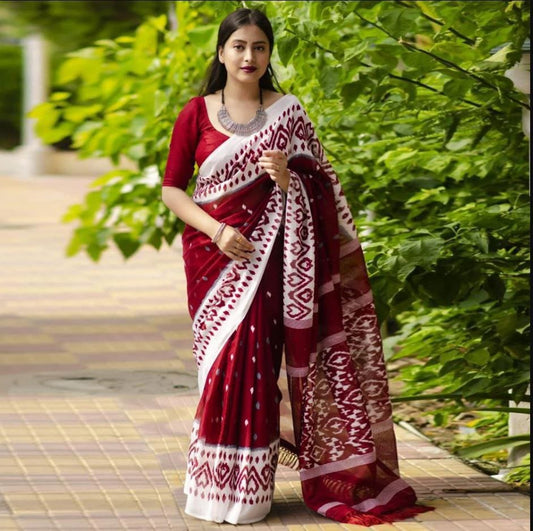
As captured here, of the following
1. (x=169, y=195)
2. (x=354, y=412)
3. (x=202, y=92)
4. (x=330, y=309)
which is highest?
(x=202, y=92)

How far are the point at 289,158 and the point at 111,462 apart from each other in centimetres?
162

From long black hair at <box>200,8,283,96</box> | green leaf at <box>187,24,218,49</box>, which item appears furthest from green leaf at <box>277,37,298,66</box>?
green leaf at <box>187,24,218,49</box>

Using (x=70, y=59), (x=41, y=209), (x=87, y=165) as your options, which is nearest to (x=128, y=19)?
(x=41, y=209)

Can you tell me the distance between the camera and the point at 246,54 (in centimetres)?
474

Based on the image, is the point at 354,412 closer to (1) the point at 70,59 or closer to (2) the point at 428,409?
(2) the point at 428,409

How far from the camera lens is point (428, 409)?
7.32m

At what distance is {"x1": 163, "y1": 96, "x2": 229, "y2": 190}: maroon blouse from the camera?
4793 millimetres

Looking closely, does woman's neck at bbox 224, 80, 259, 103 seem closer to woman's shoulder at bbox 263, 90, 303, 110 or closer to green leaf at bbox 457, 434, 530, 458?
woman's shoulder at bbox 263, 90, 303, 110

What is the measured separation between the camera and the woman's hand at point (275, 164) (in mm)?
4699

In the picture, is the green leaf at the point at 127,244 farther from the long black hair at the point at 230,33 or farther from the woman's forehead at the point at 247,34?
the woman's forehead at the point at 247,34

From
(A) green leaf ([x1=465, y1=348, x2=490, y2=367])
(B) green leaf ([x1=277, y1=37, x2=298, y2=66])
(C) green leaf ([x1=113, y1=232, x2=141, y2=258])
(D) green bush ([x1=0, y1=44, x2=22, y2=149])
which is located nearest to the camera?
(B) green leaf ([x1=277, y1=37, x2=298, y2=66])

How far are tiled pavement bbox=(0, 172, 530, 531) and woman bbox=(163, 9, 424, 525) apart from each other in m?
0.19

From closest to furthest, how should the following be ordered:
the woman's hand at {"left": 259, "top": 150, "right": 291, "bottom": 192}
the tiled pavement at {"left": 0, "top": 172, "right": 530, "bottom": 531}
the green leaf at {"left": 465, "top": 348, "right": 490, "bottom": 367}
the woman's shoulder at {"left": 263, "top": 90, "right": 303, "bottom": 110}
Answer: the woman's hand at {"left": 259, "top": 150, "right": 291, "bottom": 192} < the woman's shoulder at {"left": 263, "top": 90, "right": 303, "bottom": 110} < the tiled pavement at {"left": 0, "top": 172, "right": 530, "bottom": 531} < the green leaf at {"left": 465, "top": 348, "right": 490, "bottom": 367}

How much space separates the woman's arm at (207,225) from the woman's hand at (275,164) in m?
0.23
